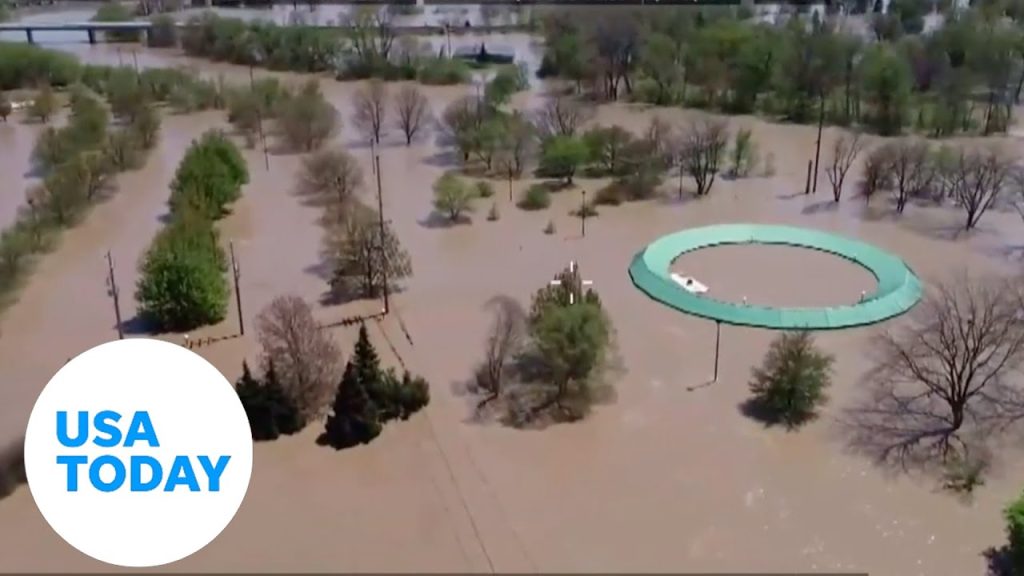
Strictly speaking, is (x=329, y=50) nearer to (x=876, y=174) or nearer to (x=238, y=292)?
(x=876, y=174)

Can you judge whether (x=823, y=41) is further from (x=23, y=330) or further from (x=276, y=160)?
(x=23, y=330)

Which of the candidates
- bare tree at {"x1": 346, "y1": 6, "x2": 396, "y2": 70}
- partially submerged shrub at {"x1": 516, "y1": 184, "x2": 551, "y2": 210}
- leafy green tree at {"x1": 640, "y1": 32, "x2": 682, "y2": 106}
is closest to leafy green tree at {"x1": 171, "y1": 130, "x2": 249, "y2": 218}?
partially submerged shrub at {"x1": 516, "y1": 184, "x2": 551, "y2": 210}

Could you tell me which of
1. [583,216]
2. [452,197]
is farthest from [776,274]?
[452,197]

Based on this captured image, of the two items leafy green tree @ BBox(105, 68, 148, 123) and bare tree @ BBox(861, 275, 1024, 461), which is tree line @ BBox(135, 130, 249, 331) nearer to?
bare tree @ BBox(861, 275, 1024, 461)

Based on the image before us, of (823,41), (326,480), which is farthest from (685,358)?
(823,41)

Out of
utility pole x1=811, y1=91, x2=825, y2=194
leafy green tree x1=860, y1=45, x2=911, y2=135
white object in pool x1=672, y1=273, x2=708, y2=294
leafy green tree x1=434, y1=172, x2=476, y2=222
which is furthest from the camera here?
leafy green tree x1=860, y1=45, x2=911, y2=135

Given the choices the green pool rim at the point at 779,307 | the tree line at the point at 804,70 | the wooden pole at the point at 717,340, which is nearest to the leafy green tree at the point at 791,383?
A: the wooden pole at the point at 717,340
